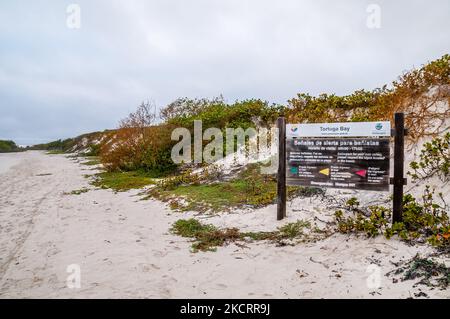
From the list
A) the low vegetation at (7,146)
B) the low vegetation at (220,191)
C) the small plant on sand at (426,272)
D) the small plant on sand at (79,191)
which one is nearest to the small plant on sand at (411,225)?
the small plant on sand at (426,272)

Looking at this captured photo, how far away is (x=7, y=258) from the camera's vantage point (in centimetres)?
613

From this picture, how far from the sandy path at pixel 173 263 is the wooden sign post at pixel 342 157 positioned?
40.5 inches

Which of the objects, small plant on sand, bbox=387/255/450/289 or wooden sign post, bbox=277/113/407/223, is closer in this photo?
small plant on sand, bbox=387/255/450/289

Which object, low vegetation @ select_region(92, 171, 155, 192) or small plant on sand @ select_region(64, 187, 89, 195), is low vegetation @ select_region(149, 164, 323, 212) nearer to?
low vegetation @ select_region(92, 171, 155, 192)

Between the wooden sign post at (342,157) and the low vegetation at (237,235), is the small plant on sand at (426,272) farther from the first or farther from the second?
the low vegetation at (237,235)

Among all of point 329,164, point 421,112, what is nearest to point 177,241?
point 329,164

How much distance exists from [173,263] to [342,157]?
398 centimetres

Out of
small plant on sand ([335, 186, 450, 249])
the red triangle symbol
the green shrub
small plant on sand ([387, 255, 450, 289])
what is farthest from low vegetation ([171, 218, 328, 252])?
the green shrub

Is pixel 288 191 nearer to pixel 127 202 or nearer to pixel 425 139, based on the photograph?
pixel 425 139

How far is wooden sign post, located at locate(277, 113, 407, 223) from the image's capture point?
6.14 m

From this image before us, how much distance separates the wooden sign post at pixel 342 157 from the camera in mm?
6145

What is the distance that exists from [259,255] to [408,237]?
2.61 meters

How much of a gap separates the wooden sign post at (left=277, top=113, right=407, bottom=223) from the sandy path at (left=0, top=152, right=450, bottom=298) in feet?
3.38
